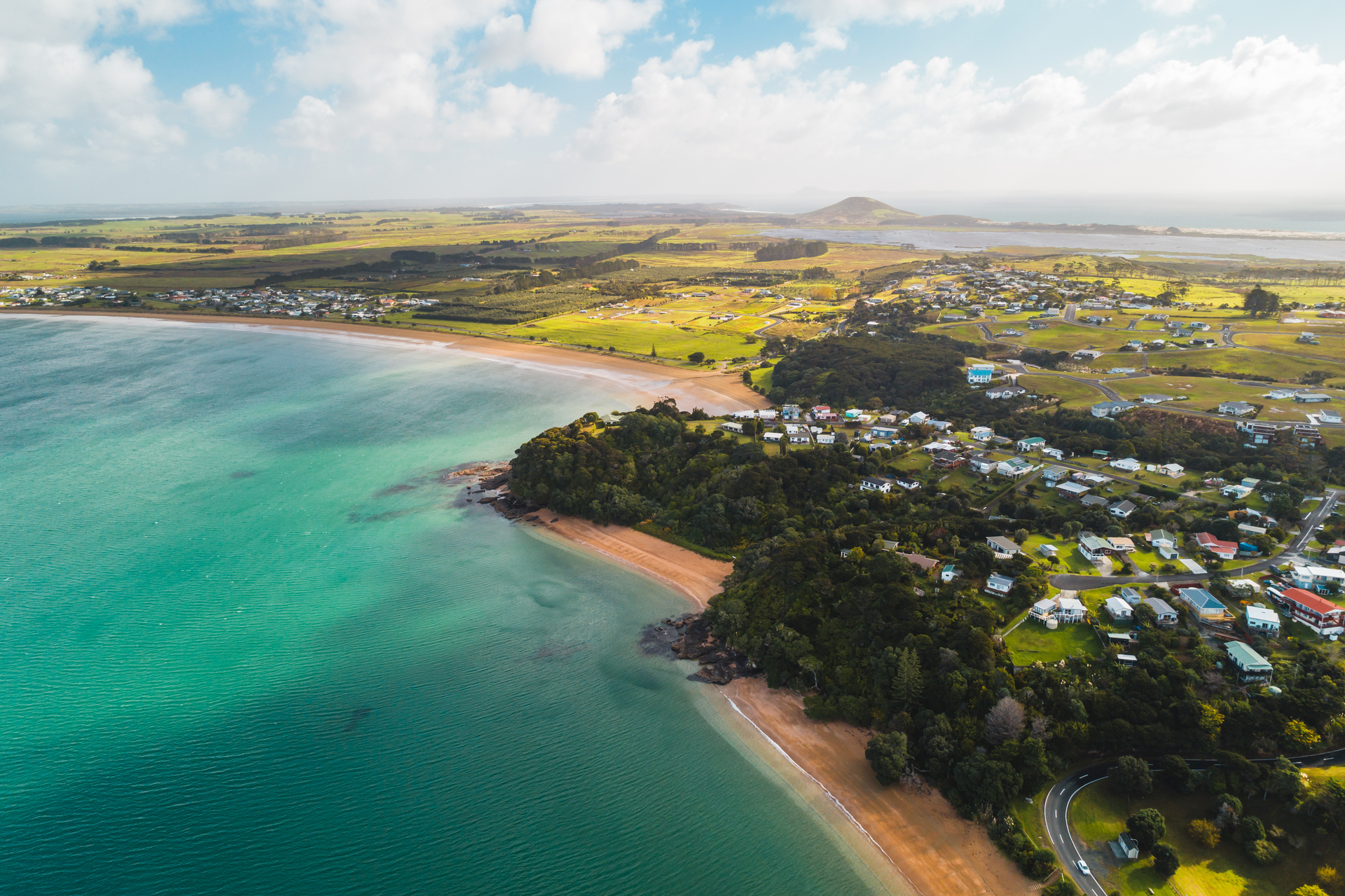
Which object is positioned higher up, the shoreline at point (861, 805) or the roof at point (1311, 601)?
the roof at point (1311, 601)

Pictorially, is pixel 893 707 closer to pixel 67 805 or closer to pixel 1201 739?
pixel 1201 739

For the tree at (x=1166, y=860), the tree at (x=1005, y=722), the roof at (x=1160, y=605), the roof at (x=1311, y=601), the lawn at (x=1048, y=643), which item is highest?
the roof at (x=1311, y=601)

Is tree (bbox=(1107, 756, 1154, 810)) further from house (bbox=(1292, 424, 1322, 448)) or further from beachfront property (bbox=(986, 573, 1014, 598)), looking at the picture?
house (bbox=(1292, 424, 1322, 448))

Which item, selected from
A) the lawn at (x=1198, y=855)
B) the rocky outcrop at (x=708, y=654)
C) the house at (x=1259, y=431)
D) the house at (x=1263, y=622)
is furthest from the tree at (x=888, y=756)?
the house at (x=1259, y=431)

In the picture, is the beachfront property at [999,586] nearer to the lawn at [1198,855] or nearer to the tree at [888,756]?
the tree at [888,756]

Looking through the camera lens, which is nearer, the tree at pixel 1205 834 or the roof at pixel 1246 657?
the tree at pixel 1205 834

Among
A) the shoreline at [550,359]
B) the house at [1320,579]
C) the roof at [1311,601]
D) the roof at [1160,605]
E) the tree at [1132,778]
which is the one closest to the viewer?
the tree at [1132,778]
